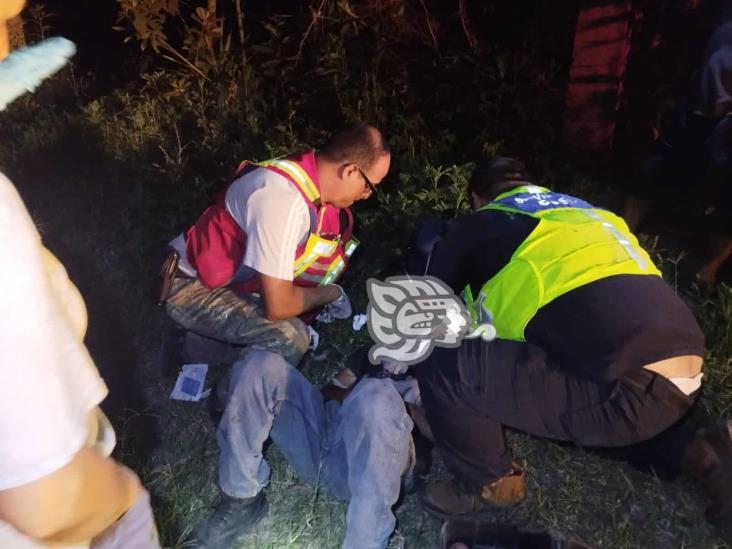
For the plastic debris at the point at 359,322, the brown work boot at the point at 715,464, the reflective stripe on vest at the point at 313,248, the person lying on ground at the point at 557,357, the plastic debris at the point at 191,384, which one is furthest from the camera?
the plastic debris at the point at 359,322

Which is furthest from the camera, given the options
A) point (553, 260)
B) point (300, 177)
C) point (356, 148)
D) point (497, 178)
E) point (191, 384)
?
point (191, 384)

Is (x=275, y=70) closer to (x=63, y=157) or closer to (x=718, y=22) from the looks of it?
(x=63, y=157)

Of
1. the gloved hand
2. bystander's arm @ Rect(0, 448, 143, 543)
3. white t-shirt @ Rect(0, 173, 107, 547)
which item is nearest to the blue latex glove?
white t-shirt @ Rect(0, 173, 107, 547)

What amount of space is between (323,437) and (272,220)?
3.16ft

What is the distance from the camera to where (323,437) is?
242cm

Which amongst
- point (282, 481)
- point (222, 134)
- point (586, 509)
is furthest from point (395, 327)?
point (222, 134)

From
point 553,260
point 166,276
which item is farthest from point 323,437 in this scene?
point 166,276

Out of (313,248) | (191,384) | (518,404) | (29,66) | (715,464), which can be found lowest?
(191,384)

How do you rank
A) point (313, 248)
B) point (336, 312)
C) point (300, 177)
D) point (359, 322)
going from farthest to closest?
1. point (336, 312)
2. point (359, 322)
3. point (313, 248)
4. point (300, 177)

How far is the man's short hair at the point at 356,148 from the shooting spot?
9.57ft

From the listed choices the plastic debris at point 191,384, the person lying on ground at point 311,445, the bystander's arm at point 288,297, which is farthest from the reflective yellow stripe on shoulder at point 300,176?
the plastic debris at point 191,384

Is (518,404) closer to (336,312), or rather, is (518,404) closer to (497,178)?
(497,178)

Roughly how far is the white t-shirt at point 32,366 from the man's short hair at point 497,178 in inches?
85.6

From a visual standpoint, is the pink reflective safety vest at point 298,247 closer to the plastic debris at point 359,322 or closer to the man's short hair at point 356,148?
the man's short hair at point 356,148
